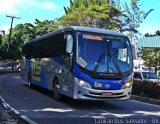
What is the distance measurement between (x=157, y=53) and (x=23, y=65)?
3804 centimetres

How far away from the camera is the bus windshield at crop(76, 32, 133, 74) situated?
16344 millimetres

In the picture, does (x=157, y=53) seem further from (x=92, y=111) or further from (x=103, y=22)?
(x=92, y=111)

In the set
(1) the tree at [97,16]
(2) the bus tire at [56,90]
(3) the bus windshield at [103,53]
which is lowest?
(2) the bus tire at [56,90]

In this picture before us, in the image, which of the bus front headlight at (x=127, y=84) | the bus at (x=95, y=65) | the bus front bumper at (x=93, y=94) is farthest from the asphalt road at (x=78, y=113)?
the bus front headlight at (x=127, y=84)

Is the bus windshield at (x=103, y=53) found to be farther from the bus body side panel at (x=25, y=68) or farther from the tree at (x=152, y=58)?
the tree at (x=152, y=58)

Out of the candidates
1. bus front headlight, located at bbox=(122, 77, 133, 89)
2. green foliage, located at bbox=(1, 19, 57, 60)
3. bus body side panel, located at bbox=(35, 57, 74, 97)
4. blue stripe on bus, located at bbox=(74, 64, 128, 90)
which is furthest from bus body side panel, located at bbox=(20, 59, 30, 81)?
green foliage, located at bbox=(1, 19, 57, 60)

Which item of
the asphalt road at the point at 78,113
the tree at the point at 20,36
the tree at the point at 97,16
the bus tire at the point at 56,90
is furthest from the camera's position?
the tree at the point at 20,36

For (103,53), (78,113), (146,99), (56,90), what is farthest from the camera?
(146,99)

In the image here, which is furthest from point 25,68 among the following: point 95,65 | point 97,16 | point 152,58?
point 152,58

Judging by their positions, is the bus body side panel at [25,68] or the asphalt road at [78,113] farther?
the bus body side panel at [25,68]

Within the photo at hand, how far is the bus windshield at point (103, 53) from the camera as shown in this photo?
53.6 feet

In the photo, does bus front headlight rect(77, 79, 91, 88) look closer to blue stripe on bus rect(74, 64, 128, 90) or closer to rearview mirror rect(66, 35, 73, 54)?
blue stripe on bus rect(74, 64, 128, 90)

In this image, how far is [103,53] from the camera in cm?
1656

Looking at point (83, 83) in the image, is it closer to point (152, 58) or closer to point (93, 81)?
point (93, 81)
